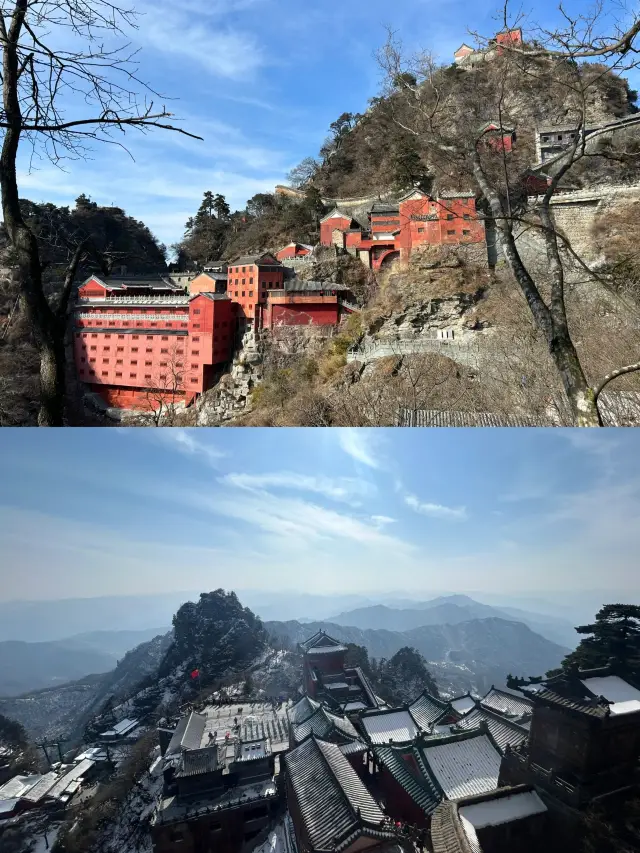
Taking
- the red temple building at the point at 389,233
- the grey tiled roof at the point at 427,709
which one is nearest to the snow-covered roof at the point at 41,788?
the grey tiled roof at the point at 427,709

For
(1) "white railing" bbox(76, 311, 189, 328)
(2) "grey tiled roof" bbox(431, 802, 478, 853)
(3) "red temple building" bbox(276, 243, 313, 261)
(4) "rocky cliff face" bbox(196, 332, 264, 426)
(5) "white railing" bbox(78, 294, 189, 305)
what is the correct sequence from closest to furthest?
(2) "grey tiled roof" bbox(431, 802, 478, 853), (4) "rocky cliff face" bbox(196, 332, 264, 426), (1) "white railing" bbox(76, 311, 189, 328), (5) "white railing" bbox(78, 294, 189, 305), (3) "red temple building" bbox(276, 243, 313, 261)

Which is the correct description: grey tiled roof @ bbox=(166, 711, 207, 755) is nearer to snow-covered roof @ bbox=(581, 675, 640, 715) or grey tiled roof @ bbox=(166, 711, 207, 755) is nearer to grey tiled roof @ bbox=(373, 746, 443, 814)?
grey tiled roof @ bbox=(373, 746, 443, 814)

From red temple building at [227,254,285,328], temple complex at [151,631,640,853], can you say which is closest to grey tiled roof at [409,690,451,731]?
temple complex at [151,631,640,853]

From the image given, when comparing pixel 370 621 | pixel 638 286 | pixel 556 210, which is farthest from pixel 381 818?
pixel 556 210

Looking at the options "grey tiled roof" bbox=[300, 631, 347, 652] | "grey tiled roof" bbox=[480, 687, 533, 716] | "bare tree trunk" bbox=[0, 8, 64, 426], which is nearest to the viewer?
"grey tiled roof" bbox=[480, 687, 533, 716]

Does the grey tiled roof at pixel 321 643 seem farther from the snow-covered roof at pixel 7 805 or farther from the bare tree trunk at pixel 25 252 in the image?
the bare tree trunk at pixel 25 252

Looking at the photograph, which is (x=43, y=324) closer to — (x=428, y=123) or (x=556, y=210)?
(x=428, y=123)

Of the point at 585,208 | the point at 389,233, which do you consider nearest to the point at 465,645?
the point at 585,208

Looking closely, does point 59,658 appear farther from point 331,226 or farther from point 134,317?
point 331,226
